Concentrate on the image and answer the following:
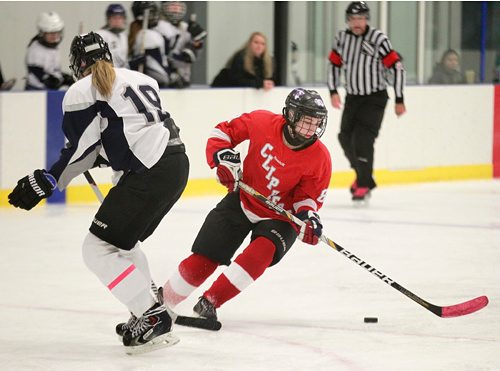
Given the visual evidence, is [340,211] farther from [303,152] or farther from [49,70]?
[303,152]

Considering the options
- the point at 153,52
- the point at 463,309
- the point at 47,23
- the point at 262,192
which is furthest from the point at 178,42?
the point at 463,309

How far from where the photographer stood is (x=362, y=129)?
24.8 ft

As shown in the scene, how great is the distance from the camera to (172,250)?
571 cm

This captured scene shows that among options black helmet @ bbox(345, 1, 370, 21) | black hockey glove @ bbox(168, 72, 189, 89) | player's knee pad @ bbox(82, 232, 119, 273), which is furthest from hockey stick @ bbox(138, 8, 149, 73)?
player's knee pad @ bbox(82, 232, 119, 273)

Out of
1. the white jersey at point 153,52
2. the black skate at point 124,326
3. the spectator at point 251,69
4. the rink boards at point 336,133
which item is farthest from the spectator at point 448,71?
the black skate at point 124,326

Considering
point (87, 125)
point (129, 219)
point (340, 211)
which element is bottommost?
point (340, 211)

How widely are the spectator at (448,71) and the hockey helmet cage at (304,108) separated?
5.86 meters

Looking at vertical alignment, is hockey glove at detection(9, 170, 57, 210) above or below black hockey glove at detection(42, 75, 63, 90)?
below

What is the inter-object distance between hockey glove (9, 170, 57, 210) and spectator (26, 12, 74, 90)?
3.99 m

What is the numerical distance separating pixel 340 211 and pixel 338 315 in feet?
9.97

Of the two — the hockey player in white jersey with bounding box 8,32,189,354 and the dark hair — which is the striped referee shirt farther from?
the hockey player in white jersey with bounding box 8,32,189,354

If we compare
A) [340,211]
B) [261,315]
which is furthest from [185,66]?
[261,315]

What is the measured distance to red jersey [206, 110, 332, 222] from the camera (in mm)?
3963

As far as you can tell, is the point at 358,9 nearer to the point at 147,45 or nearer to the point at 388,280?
the point at 147,45
